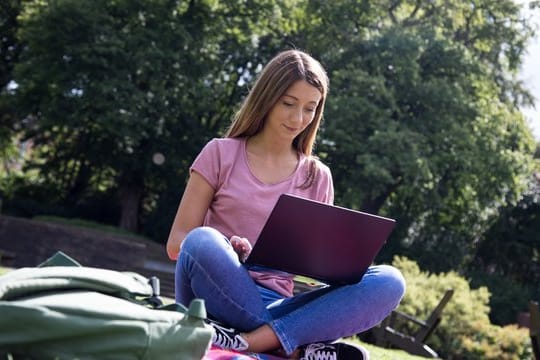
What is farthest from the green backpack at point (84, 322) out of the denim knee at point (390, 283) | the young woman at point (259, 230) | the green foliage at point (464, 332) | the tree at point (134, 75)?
the tree at point (134, 75)

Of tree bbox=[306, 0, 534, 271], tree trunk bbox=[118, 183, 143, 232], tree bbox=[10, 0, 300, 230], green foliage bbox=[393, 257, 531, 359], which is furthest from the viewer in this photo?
tree trunk bbox=[118, 183, 143, 232]

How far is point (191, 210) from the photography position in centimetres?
320

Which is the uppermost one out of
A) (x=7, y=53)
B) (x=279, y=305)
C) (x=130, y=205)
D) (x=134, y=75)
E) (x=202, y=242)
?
(x=202, y=242)

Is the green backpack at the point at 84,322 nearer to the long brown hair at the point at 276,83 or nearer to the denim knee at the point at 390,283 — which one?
the denim knee at the point at 390,283

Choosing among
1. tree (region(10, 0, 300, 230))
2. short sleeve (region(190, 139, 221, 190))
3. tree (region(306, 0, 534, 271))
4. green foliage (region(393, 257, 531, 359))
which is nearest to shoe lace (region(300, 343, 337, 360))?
short sleeve (region(190, 139, 221, 190))

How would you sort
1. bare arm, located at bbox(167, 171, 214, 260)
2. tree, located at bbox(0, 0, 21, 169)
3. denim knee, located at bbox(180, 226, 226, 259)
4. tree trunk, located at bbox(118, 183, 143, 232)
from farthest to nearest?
tree trunk, located at bbox(118, 183, 143, 232) → tree, located at bbox(0, 0, 21, 169) → bare arm, located at bbox(167, 171, 214, 260) → denim knee, located at bbox(180, 226, 226, 259)

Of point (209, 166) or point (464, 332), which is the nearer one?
point (209, 166)

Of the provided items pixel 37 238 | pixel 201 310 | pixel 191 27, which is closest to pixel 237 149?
pixel 201 310

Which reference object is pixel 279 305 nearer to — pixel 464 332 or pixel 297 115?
pixel 297 115

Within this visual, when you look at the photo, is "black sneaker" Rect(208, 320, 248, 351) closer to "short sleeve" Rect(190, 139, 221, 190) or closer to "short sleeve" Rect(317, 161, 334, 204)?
"short sleeve" Rect(190, 139, 221, 190)

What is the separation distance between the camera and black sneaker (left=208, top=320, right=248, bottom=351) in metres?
2.58

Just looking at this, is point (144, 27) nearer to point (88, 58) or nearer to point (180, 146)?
point (88, 58)

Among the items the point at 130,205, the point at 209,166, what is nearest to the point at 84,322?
the point at 209,166

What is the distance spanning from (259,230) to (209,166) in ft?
1.11
